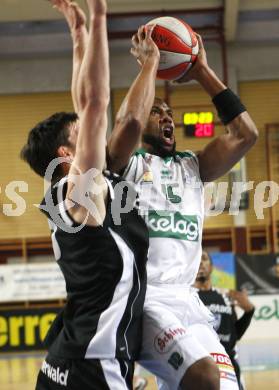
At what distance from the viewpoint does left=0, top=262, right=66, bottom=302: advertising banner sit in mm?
13562

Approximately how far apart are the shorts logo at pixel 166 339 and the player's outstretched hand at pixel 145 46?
4.36ft

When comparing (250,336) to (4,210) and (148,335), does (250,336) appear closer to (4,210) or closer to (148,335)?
(4,210)

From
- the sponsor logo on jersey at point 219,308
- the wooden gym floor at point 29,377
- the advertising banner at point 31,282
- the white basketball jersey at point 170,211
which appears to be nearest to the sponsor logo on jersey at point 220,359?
the white basketball jersey at point 170,211

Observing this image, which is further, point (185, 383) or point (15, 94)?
point (15, 94)

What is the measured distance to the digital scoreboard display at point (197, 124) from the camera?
13672 millimetres

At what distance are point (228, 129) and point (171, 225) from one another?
27.3 inches

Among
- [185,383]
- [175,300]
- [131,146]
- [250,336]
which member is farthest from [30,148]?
[250,336]

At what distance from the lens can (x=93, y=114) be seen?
3072 mm

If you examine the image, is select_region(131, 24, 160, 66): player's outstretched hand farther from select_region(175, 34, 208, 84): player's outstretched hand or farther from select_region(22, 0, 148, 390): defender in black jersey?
select_region(22, 0, 148, 390): defender in black jersey

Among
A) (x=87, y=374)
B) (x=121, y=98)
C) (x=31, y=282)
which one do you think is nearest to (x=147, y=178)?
(x=87, y=374)

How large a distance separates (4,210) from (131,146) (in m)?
13.2

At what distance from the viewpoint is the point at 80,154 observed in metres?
3.04

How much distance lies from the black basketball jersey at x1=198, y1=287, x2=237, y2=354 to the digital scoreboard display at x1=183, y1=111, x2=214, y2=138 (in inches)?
281

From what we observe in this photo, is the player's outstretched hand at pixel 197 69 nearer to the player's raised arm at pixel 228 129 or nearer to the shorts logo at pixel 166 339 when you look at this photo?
the player's raised arm at pixel 228 129
